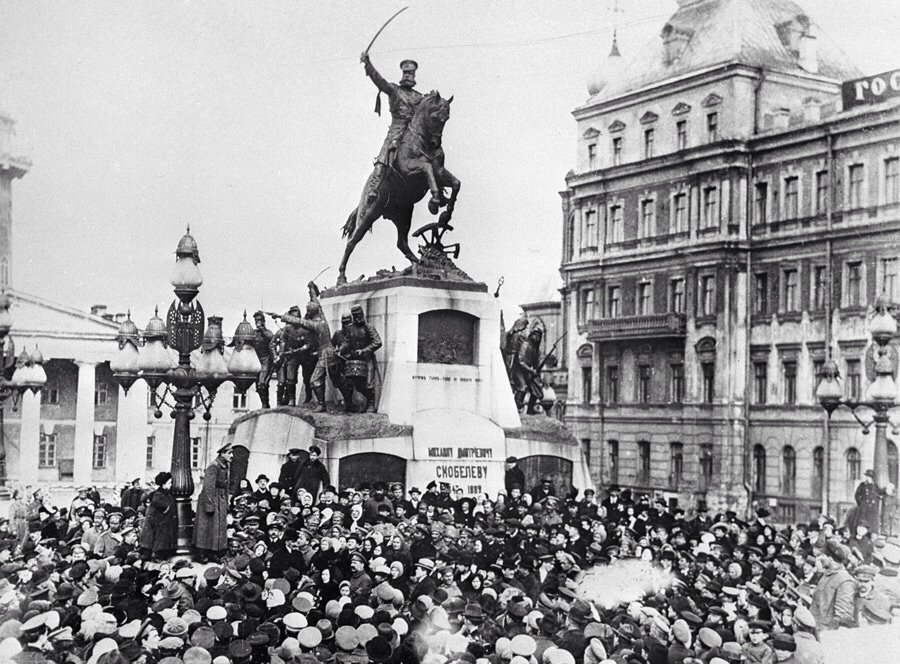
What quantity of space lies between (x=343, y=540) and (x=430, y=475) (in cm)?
717

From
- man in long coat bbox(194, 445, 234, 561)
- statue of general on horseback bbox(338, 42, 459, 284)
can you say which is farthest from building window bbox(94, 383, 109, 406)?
man in long coat bbox(194, 445, 234, 561)

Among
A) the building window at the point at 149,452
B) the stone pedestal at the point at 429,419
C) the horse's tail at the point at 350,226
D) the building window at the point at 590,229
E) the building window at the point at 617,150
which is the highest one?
the building window at the point at 617,150

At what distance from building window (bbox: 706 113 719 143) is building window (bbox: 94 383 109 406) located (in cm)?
3267

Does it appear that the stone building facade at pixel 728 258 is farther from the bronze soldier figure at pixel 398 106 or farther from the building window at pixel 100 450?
the building window at pixel 100 450

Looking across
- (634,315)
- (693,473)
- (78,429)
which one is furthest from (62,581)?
(78,429)

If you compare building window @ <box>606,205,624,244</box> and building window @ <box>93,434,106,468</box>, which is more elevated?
building window @ <box>606,205,624,244</box>

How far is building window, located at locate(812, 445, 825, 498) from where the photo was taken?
44694 mm

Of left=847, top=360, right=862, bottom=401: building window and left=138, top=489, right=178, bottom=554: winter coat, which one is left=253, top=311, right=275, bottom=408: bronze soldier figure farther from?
left=847, top=360, right=862, bottom=401: building window

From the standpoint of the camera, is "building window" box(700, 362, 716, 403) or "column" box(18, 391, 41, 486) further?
"column" box(18, 391, 41, 486)

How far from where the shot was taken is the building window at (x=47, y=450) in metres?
64.3

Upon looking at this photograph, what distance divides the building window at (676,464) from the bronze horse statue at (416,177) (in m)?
28.1

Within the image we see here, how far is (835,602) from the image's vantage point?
1411cm

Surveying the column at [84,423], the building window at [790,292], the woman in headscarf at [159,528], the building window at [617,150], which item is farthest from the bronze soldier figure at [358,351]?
the column at [84,423]

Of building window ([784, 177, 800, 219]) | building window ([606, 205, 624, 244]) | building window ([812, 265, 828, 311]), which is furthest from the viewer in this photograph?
Answer: building window ([606, 205, 624, 244])
